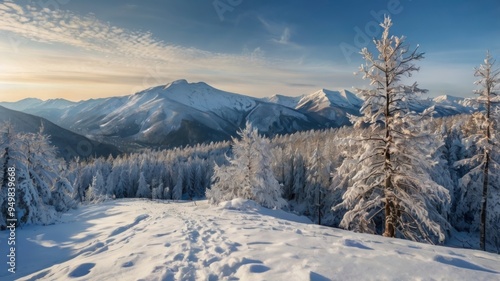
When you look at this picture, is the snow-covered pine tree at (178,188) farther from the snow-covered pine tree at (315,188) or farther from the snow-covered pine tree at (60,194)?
the snow-covered pine tree at (60,194)

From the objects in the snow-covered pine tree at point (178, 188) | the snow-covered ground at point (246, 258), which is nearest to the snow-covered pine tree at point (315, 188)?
the snow-covered pine tree at point (178, 188)

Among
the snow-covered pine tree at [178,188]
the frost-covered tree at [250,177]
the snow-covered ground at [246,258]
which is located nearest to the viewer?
the snow-covered ground at [246,258]

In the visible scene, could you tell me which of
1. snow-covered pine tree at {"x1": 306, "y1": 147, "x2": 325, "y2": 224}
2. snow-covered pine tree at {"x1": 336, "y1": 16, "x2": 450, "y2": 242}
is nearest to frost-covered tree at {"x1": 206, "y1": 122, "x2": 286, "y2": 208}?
snow-covered pine tree at {"x1": 336, "y1": 16, "x2": 450, "y2": 242}

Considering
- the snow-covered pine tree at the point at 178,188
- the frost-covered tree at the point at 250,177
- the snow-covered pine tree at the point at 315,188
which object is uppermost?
the frost-covered tree at the point at 250,177

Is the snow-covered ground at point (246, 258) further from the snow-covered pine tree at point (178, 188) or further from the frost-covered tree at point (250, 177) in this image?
the snow-covered pine tree at point (178, 188)

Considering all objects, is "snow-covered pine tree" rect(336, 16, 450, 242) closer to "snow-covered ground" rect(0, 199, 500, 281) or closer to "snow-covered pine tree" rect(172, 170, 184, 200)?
"snow-covered ground" rect(0, 199, 500, 281)

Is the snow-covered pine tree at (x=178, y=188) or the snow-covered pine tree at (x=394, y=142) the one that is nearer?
the snow-covered pine tree at (x=394, y=142)

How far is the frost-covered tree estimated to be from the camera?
101ft

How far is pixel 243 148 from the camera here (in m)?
32.4

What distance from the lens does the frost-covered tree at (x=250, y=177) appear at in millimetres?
30891

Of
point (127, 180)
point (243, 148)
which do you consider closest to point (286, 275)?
point (243, 148)

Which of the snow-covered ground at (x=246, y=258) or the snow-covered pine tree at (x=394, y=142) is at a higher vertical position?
the snow-covered pine tree at (x=394, y=142)

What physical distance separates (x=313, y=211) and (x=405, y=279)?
50.1 meters

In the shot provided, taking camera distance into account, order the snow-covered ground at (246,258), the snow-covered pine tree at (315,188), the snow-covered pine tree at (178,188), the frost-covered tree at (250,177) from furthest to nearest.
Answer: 1. the snow-covered pine tree at (178,188)
2. the snow-covered pine tree at (315,188)
3. the frost-covered tree at (250,177)
4. the snow-covered ground at (246,258)
